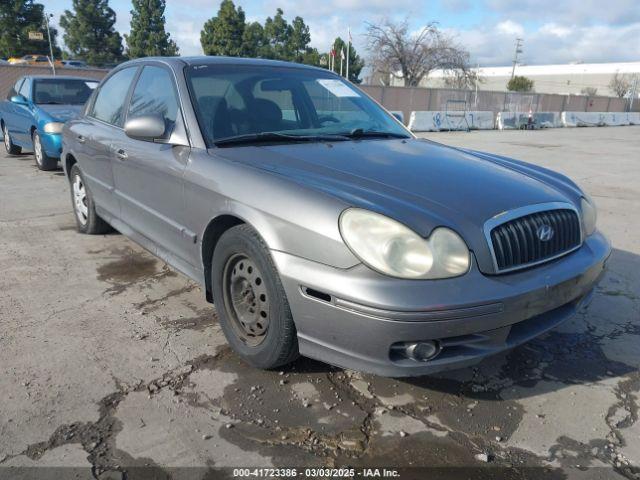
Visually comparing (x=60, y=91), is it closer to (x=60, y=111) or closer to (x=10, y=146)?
(x=60, y=111)

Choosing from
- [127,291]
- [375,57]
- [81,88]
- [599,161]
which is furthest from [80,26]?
[127,291]

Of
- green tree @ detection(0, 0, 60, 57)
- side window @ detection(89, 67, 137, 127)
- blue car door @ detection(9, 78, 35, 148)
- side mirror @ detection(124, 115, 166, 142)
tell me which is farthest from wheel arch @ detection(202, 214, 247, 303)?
green tree @ detection(0, 0, 60, 57)

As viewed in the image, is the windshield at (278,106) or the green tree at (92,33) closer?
the windshield at (278,106)

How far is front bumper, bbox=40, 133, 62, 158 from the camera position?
8.08m

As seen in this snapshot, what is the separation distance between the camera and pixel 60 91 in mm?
8992

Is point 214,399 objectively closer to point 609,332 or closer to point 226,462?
point 226,462

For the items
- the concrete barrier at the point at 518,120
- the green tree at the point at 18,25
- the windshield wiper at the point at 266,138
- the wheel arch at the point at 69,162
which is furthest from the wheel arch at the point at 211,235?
the green tree at the point at 18,25

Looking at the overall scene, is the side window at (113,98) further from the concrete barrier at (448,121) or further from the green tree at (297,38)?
the green tree at (297,38)

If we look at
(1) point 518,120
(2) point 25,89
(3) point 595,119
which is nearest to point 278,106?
(2) point 25,89

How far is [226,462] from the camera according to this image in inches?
83.4

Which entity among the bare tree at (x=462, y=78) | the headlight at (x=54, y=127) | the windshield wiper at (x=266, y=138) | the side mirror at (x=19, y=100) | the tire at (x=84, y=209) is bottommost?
the tire at (x=84, y=209)

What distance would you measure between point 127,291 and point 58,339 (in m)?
0.81

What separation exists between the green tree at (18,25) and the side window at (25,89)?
41536 millimetres

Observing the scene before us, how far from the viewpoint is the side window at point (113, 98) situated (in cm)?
411
